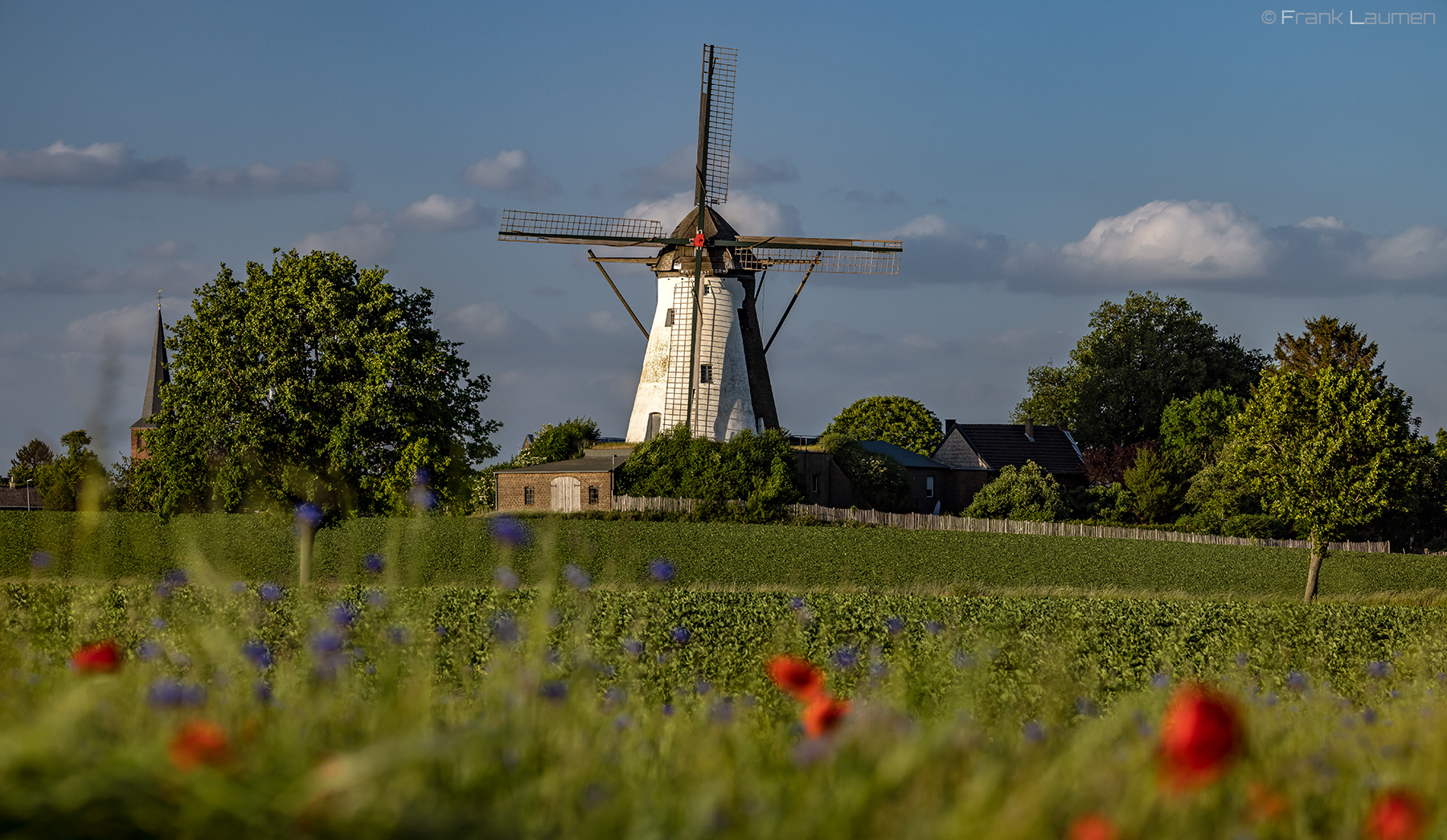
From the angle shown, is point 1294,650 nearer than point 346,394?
Yes

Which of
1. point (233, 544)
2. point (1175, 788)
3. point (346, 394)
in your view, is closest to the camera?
point (1175, 788)

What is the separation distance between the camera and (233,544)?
38.0m

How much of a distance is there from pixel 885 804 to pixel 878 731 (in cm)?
37

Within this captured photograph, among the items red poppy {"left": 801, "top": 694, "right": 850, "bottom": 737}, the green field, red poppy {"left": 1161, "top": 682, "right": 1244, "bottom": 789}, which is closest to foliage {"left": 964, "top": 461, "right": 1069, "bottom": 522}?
the green field

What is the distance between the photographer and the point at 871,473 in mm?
55750

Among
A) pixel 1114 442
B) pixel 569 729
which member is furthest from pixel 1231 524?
pixel 569 729

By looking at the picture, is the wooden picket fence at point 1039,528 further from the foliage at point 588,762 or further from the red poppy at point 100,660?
the red poppy at point 100,660

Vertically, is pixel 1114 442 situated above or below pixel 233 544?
above

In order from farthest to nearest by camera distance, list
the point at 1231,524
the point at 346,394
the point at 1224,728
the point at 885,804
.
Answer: the point at 1231,524 → the point at 346,394 → the point at 885,804 → the point at 1224,728

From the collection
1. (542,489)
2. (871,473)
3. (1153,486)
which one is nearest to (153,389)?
(542,489)

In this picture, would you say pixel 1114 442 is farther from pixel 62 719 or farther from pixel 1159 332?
pixel 62 719

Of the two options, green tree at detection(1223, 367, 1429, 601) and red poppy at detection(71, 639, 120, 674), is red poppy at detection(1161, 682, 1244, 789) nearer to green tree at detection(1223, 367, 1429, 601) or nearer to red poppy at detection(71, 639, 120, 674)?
red poppy at detection(71, 639, 120, 674)

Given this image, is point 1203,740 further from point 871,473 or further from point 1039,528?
point 871,473

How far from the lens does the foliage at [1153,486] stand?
57.8 meters
